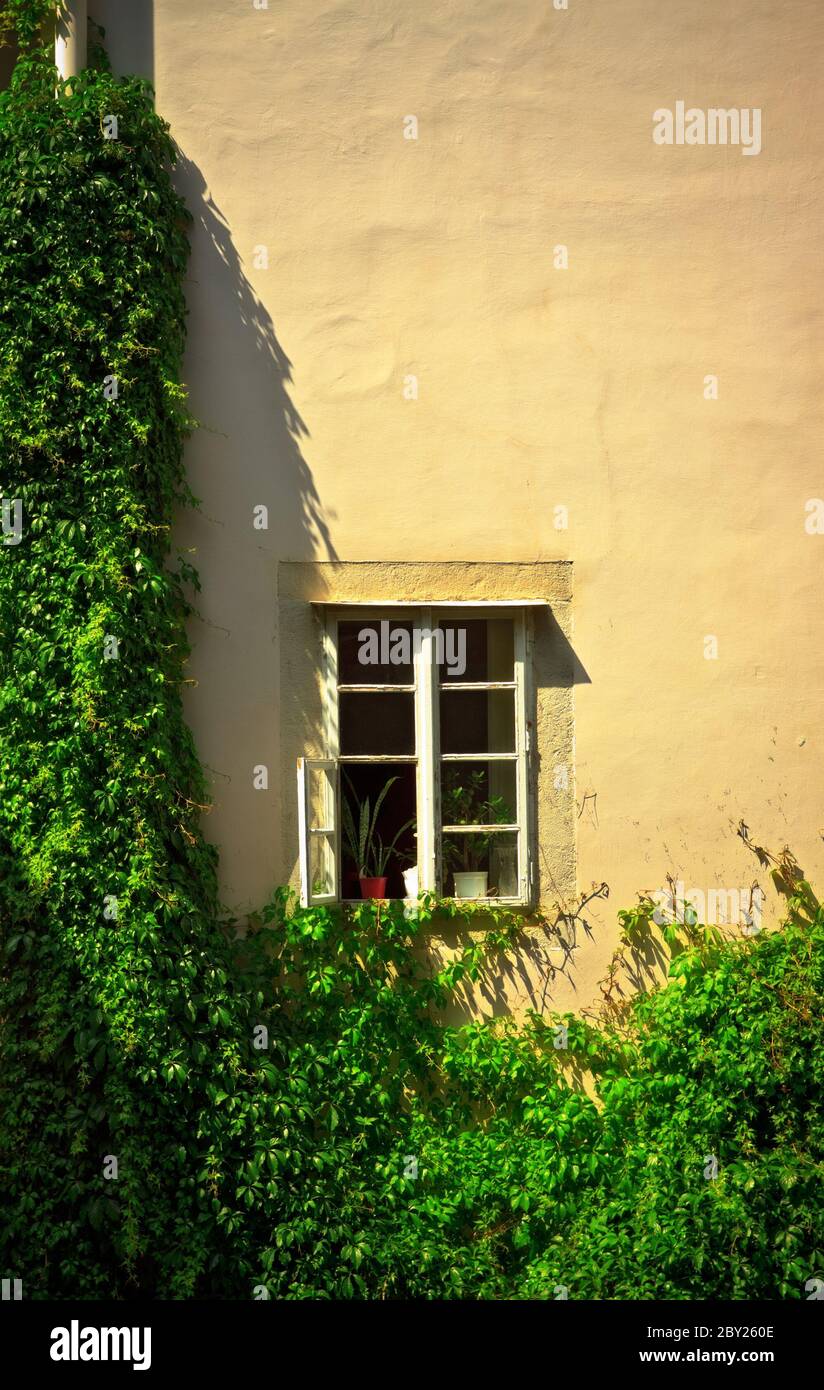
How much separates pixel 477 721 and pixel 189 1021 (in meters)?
2.08

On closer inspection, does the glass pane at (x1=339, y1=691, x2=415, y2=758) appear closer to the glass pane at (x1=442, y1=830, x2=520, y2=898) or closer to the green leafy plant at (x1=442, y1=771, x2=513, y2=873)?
the green leafy plant at (x1=442, y1=771, x2=513, y2=873)

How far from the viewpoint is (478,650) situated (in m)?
6.68

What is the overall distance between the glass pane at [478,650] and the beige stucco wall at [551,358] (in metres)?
0.32

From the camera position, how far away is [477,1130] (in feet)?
20.5

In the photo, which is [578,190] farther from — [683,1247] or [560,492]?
[683,1247]

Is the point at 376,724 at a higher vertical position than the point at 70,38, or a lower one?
lower

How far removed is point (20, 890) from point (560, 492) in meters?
3.30

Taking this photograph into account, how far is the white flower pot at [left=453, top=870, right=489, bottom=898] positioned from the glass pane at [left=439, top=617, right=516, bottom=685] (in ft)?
3.28

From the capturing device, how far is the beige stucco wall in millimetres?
6570

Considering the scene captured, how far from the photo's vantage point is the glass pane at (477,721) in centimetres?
663

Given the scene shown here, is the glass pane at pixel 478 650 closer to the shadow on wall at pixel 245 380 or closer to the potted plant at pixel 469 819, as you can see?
the potted plant at pixel 469 819

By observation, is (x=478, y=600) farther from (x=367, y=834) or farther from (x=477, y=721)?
(x=367, y=834)

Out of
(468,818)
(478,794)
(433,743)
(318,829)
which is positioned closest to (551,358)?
(433,743)
